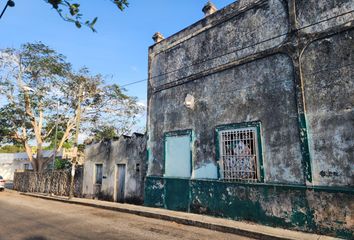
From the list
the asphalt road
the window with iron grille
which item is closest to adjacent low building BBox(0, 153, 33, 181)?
the asphalt road

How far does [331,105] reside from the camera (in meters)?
6.80

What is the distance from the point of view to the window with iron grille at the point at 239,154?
318 inches

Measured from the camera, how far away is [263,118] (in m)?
8.05

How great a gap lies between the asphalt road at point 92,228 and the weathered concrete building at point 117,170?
2576 millimetres

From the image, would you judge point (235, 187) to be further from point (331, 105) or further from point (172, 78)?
point (172, 78)

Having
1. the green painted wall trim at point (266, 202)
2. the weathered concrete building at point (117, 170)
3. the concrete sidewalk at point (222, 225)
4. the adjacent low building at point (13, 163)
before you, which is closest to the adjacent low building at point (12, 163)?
the adjacent low building at point (13, 163)

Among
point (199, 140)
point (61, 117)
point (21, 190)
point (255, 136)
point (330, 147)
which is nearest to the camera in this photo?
point (330, 147)

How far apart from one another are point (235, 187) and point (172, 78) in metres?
5.34

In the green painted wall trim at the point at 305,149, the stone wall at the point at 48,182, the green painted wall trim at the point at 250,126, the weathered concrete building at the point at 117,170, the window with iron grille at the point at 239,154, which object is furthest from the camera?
the stone wall at the point at 48,182

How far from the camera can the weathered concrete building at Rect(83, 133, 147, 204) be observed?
12109 mm

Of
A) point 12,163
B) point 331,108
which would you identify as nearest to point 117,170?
point 331,108

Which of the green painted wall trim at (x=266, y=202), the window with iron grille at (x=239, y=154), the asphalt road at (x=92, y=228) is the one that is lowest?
the asphalt road at (x=92, y=228)

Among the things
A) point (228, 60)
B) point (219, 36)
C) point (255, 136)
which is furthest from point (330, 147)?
point (219, 36)

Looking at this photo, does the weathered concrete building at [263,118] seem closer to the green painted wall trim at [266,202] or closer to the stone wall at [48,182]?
the green painted wall trim at [266,202]
